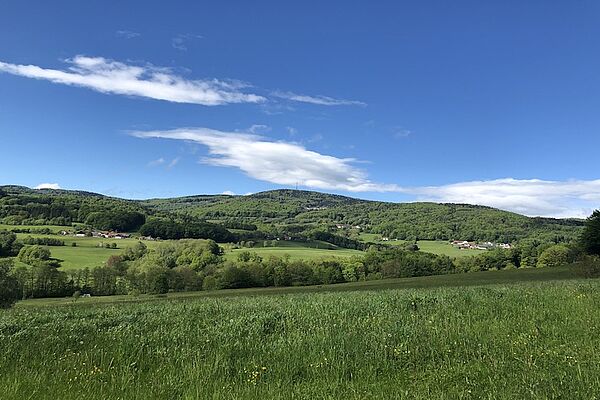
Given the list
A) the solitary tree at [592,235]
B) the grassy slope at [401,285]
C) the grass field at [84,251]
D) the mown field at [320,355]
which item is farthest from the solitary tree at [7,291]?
the solitary tree at [592,235]

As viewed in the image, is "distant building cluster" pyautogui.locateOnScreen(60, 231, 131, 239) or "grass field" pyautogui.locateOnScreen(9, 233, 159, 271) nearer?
"grass field" pyautogui.locateOnScreen(9, 233, 159, 271)

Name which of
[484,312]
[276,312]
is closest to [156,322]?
[276,312]

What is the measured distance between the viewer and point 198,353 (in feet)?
31.7

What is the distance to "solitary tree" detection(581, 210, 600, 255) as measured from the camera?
262ft

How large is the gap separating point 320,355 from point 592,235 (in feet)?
289

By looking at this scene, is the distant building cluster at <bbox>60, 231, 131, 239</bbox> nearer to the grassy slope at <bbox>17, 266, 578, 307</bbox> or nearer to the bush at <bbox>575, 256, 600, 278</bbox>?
the grassy slope at <bbox>17, 266, 578, 307</bbox>

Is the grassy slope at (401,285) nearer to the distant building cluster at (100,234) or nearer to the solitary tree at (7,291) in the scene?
the solitary tree at (7,291)

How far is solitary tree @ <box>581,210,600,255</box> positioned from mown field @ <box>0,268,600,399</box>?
77622 mm

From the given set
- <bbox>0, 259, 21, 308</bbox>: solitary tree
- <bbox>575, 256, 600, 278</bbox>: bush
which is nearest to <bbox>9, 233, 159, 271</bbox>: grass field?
<bbox>0, 259, 21, 308</bbox>: solitary tree

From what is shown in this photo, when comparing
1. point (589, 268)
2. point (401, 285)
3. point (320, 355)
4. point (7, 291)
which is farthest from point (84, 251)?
point (320, 355)

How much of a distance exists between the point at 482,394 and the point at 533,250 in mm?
135179

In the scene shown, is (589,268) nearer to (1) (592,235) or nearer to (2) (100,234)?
(1) (592,235)

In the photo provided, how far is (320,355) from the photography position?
30.7ft

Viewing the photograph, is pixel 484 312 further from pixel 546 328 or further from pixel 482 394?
pixel 482 394
